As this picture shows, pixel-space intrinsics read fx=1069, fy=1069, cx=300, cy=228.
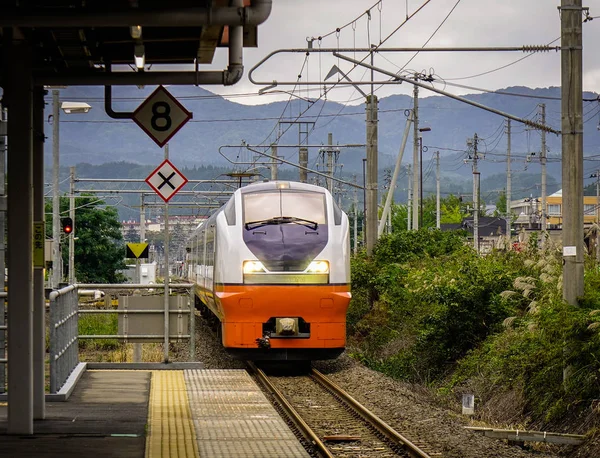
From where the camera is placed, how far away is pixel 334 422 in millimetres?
12961

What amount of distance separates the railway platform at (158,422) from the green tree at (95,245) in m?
50.4

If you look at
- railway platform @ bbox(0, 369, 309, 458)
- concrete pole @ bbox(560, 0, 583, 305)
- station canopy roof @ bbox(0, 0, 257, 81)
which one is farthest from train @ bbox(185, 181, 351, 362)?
station canopy roof @ bbox(0, 0, 257, 81)

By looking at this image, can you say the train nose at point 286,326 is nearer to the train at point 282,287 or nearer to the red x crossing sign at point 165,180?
the train at point 282,287

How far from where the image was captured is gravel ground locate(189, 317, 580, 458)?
436 inches

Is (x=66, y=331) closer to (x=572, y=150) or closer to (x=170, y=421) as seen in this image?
(x=170, y=421)

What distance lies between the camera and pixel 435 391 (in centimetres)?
1800

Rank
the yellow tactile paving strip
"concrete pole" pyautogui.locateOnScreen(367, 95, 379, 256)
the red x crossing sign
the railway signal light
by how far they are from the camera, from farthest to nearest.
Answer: the railway signal light
"concrete pole" pyautogui.locateOnScreen(367, 95, 379, 256)
the red x crossing sign
the yellow tactile paving strip

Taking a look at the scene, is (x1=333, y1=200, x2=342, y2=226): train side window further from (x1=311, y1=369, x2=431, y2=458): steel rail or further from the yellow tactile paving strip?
the yellow tactile paving strip

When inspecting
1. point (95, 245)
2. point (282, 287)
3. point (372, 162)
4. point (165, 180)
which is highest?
point (372, 162)

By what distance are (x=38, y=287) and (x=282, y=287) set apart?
7098mm

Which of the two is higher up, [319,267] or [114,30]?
[114,30]

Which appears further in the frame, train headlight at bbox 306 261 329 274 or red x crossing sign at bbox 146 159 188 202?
train headlight at bbox 306 261 329 274

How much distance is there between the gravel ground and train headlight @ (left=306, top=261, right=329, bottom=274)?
5.96ft

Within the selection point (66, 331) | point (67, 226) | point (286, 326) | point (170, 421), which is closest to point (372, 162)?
point (67, 226)
